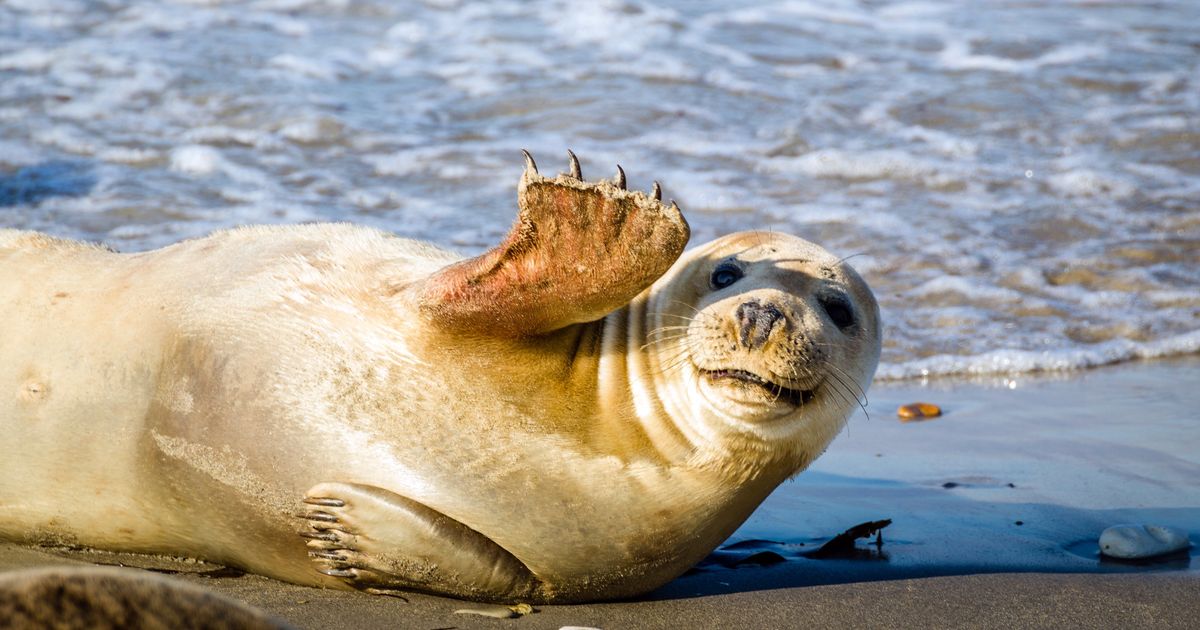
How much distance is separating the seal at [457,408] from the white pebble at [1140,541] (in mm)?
1031

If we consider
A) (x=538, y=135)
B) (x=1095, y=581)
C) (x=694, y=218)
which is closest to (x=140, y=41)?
(x=538, y=135)

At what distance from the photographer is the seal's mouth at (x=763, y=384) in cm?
353

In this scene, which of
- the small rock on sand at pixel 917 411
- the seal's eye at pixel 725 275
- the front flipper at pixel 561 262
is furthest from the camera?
the small rock on sand at pixel 917 411

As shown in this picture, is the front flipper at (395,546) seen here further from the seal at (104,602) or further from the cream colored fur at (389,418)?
the seal at (104,602)

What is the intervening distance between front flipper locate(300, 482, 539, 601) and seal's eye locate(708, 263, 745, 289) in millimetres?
896

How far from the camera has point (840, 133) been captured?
10.7 metres

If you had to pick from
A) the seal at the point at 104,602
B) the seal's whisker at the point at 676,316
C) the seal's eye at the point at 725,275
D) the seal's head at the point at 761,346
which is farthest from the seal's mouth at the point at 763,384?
the seal at the point at 104,602

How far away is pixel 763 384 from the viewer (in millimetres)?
3541

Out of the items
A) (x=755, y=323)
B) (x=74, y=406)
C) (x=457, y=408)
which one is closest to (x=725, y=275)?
(x=755, y=323)

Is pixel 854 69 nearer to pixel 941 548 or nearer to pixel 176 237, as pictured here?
pixel 176 237

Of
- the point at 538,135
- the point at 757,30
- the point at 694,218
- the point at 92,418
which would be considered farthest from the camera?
the point at 757,30

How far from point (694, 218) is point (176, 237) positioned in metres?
2.93

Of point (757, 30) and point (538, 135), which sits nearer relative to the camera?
point (538, 135)

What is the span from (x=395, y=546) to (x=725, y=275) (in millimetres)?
1118
